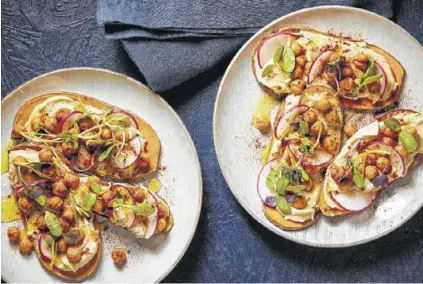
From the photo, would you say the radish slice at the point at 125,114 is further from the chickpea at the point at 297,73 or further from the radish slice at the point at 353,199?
the radish slice at the point at 353,199

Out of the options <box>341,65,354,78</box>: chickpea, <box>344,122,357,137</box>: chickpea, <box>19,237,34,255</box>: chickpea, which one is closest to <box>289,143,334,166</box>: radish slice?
<box>344,122,357,137</box>: chickpea

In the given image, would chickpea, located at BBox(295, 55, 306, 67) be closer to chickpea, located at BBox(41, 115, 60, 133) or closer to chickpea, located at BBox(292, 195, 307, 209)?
chickpea, located at BBox(292, 195, 307, 209)

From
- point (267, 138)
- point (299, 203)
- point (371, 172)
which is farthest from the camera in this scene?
point (267, 138)

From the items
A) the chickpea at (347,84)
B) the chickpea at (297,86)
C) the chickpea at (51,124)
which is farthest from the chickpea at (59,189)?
the chickpea at (347,84)

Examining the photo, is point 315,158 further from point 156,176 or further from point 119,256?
point 119,256

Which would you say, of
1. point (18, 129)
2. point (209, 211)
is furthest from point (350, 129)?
point (18, 129)

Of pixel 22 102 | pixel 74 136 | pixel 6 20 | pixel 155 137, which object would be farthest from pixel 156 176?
pixel 6 20
